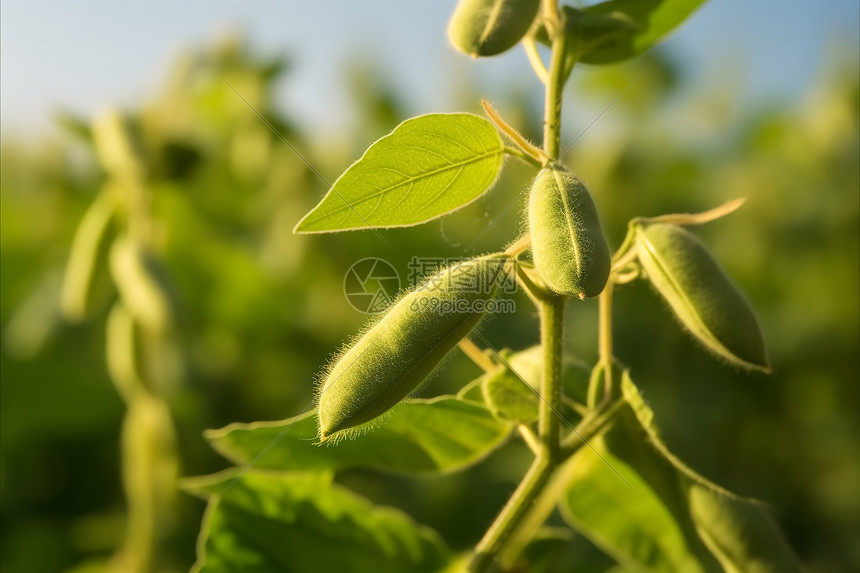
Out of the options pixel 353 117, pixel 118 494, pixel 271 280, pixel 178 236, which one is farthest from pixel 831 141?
pixel 118 494

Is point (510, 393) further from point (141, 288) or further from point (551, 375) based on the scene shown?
point (141, 288)

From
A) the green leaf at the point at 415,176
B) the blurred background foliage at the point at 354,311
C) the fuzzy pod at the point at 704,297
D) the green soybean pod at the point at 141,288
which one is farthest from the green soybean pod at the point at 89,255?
the fuzzy pod at the point at 704,297

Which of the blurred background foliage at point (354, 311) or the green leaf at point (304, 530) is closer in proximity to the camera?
the green leaf at point (304, 530)

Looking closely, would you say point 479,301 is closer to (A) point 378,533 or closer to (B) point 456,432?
(B) point 456,432

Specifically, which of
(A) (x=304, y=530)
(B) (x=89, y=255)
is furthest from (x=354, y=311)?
(A) (x=304, y=530)

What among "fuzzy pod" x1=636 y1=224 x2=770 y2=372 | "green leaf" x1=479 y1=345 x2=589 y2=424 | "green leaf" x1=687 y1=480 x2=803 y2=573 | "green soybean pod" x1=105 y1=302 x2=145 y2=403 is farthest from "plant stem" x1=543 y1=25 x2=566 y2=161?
"green soybean pod" x1=105 y1=302 x2=145 y2=403

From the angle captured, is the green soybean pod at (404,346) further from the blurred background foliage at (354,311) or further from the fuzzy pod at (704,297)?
the blurred background foliage at (354,311)

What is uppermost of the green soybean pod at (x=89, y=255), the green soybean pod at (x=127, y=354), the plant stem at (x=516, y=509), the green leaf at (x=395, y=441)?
the green soybean pod at (x=89, y=255)

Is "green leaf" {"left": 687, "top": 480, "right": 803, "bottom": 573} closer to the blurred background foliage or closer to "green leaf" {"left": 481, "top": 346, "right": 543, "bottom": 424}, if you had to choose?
"green leaf" {"left": 481, "top": 346, "right": 543, "bottom": 424}
